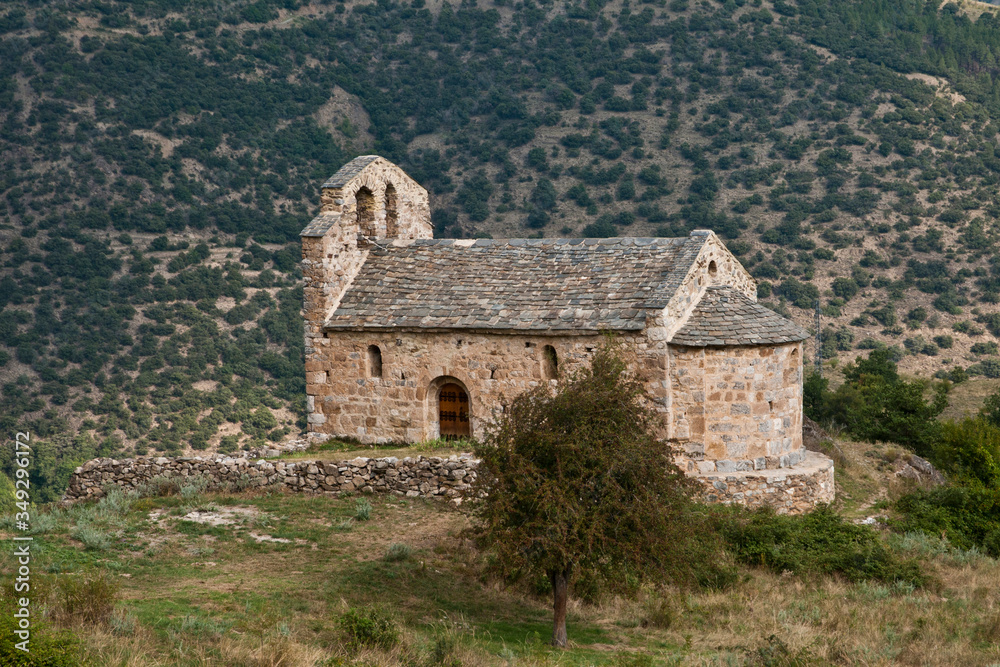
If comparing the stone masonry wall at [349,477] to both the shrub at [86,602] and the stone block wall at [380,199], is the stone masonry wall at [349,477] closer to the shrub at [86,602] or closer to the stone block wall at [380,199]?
the stone block wall at [380,199]

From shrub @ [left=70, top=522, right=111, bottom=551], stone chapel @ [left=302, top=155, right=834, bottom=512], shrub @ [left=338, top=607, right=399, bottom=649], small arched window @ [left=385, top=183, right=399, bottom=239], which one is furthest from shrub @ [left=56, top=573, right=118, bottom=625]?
small arched window @ [left=385, top=183, right=399, bottom=239]

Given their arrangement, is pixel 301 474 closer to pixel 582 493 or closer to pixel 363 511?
pixel 363 511

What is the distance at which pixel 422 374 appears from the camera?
817 inches

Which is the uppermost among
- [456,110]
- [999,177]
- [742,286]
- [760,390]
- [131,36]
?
[131,36]

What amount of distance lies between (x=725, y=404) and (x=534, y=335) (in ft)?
13.1

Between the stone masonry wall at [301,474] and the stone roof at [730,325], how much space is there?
5.01m

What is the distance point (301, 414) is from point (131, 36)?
93.5 feet

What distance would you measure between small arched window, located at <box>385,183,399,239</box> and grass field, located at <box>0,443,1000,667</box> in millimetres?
8534

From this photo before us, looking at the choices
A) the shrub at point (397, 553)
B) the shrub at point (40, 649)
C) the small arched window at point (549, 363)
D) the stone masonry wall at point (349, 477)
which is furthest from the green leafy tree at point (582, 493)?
the small arched window at point (549, 363)

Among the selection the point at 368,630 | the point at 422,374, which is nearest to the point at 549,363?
the point at 422,374

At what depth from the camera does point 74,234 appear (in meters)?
45.6

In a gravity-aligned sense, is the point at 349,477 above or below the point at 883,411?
above

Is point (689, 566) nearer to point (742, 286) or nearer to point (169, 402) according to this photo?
point (742, 286)

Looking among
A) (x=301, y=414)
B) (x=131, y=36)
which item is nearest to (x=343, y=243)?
(x=301, y=414)
